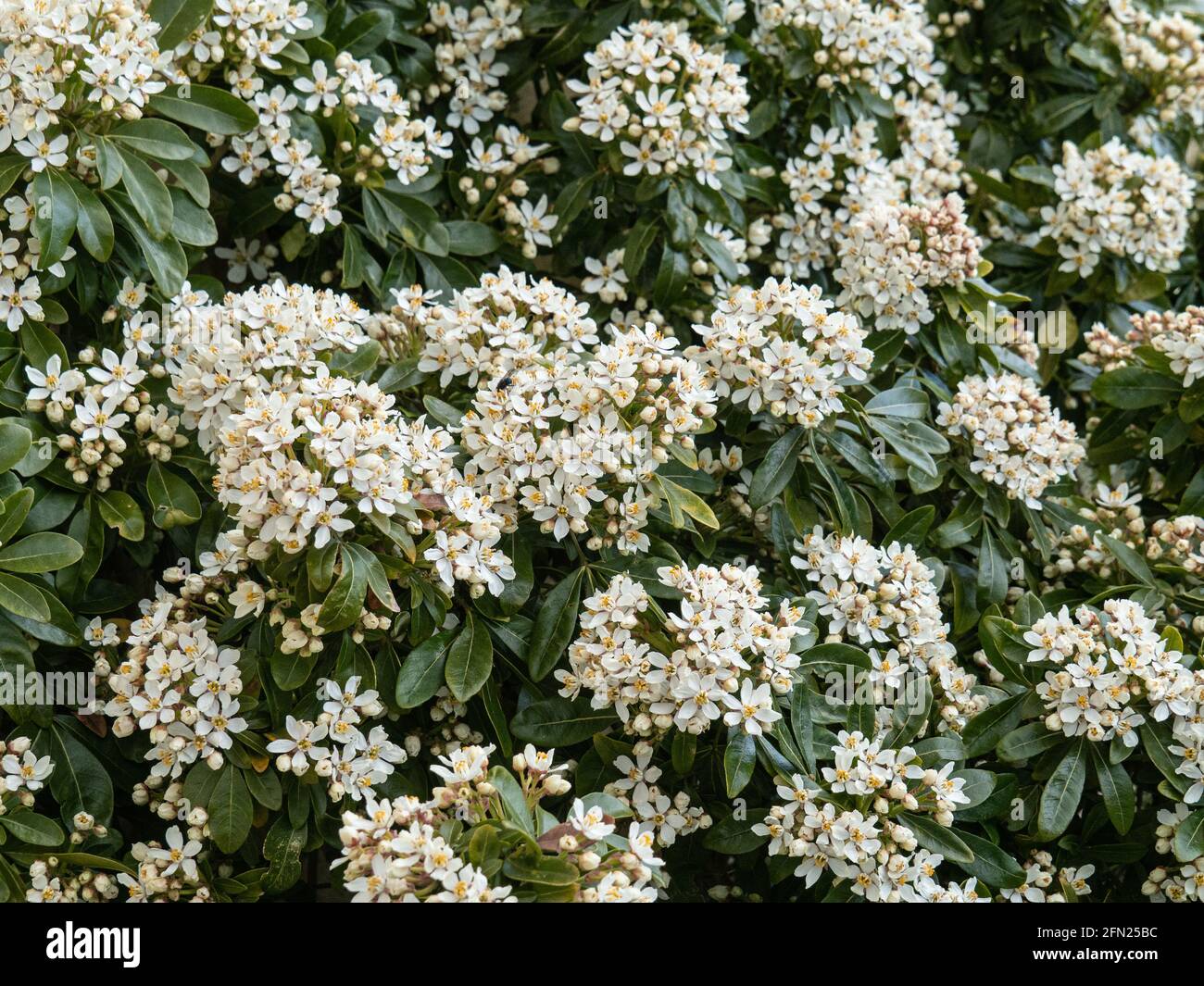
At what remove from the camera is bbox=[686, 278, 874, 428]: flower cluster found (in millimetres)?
2939

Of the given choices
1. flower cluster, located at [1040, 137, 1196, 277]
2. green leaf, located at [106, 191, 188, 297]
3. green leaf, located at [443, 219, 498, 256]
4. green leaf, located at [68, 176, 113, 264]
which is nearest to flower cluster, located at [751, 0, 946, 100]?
flower cluster, located at [1040, 137, 1196, 277]

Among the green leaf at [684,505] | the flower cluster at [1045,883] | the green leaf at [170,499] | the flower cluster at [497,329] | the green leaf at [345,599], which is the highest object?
the flower cluster at [497,329]

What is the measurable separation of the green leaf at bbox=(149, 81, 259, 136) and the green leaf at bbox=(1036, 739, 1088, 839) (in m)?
2.47

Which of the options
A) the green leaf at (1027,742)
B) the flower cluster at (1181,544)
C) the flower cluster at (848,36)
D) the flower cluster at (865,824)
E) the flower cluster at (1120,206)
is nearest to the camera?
the flower cluster at (865,824)

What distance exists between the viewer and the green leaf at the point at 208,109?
312cm

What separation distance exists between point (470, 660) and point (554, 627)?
0.69 feet

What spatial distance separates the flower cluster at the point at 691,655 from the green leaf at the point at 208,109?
1.52 metres

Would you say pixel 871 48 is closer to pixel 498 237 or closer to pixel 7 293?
pixel 498 237

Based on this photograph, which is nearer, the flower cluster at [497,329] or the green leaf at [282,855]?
the green leaf at [282,855]

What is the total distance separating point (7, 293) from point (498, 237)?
4.32 feet

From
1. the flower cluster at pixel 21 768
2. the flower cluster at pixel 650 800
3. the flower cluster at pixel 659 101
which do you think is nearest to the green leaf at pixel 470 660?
the flower cluster at pixel 650 800

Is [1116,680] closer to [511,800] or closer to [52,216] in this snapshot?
[511,800]

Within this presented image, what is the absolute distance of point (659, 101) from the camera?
3.34 m

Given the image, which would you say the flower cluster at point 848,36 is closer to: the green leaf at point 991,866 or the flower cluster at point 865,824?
the flower cluster at point 865,824
